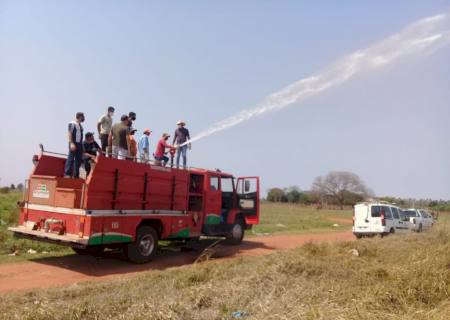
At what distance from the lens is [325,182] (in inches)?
3597

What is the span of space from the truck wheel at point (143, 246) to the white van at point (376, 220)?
1046 centimetres

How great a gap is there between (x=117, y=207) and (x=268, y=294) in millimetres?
5148

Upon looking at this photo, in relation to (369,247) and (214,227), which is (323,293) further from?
(214,227)

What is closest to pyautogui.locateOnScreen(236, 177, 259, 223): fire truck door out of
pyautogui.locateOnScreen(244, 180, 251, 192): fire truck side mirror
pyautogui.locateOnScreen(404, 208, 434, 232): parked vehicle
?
pyautogui.locateOnScreen(244, 180, 251, 192): fire truck side mirror

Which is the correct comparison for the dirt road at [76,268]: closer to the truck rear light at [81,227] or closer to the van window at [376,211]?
the truck rear light at [81,227]

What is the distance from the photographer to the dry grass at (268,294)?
→ 17.3ft

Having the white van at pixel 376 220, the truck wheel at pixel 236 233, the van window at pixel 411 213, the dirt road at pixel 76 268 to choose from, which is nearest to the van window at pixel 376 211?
the white van at pixel 376 220

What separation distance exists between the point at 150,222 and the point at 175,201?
40.1 inches

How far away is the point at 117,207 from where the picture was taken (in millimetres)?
10227

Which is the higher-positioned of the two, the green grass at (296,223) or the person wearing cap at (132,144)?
the person wearing cap at (132,144)

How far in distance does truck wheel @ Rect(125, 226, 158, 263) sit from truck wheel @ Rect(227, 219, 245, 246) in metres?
3.85

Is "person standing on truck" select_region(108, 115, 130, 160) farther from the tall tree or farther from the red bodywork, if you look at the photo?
the tall tree

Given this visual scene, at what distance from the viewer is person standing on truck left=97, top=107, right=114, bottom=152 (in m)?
12.3

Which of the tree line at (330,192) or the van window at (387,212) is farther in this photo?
the tree line at (330,192)
